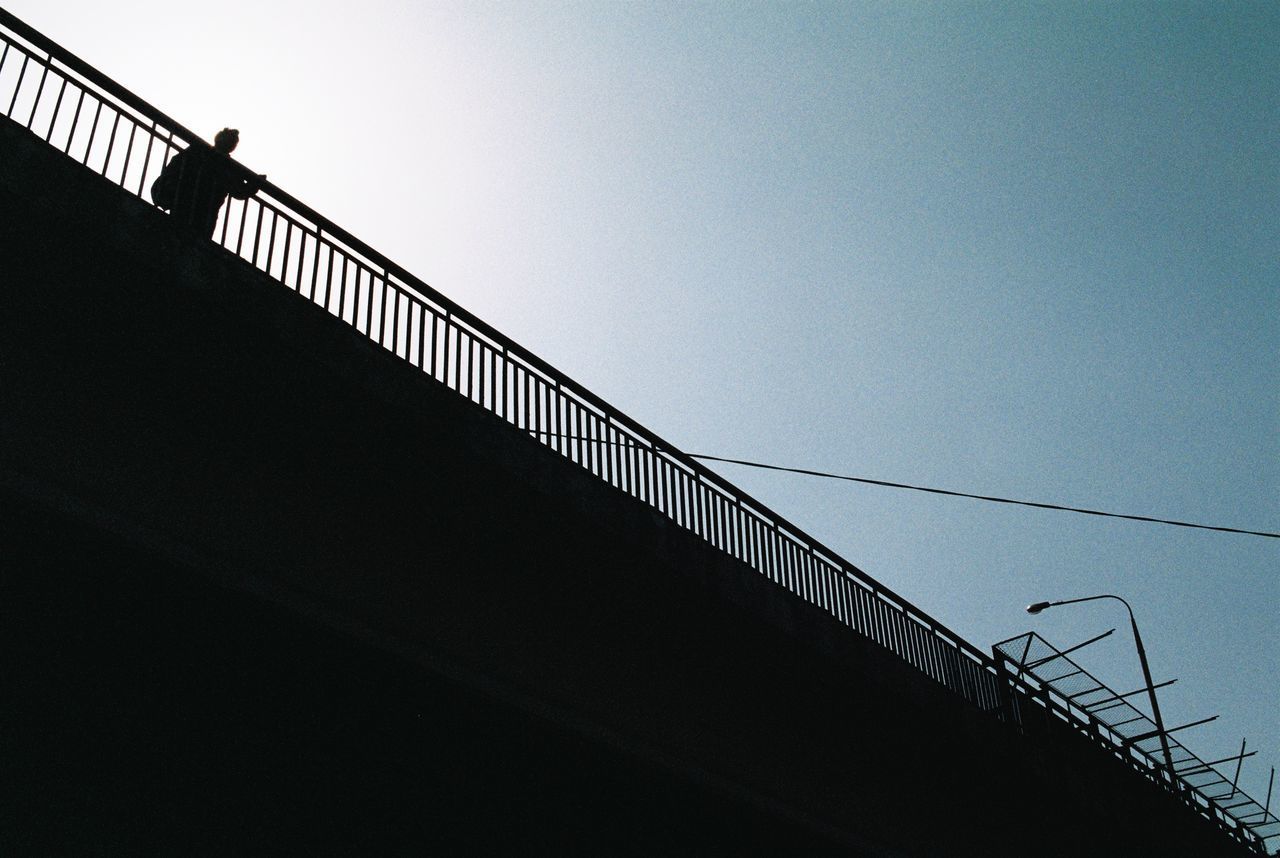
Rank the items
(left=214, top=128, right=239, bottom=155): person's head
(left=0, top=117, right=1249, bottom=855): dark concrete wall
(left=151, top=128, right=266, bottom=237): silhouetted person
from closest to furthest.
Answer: (left=0, top=117, right=1249, bottom=855): dark concrete wall < (left=151, top=128, right=266, bottom=237): silhouetted person < (left=214, top=128, right=239, bottom=155): person's head

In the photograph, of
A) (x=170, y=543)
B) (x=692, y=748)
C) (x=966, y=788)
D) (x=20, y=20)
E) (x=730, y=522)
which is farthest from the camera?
(x=966, y=788)

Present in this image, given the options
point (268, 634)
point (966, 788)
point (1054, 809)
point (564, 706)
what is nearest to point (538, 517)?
point (564, 706)

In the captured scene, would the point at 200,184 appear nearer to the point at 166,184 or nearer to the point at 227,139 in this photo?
the point at 166,184

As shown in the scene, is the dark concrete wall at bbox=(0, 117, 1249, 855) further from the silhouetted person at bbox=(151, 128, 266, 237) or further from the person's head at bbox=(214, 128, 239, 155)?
the person's head at bbox=(214, 128, 239, 155)

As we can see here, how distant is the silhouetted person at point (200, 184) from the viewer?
33.4ft

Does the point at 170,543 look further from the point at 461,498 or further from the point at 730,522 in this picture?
the point at 730,522

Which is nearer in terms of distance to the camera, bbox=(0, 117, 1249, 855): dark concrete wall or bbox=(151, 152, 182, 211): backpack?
bbox=(0, 117, 1249, 855): dark concrete wall

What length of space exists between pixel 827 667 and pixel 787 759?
124 cm

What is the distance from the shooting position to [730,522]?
14188mm

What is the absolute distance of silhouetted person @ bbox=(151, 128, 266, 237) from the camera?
1017cm

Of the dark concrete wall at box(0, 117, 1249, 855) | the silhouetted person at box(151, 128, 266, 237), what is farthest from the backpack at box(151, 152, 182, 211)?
the dark concrete wall at box(0, 117, 1249, 855)

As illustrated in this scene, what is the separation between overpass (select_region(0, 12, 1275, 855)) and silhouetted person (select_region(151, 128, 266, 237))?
0.21m

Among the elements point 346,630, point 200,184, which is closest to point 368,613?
point 346,630

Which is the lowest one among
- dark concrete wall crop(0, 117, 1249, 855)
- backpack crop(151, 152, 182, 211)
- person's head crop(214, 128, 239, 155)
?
dark concrete wall crop(0, 117, 1249, 855)
